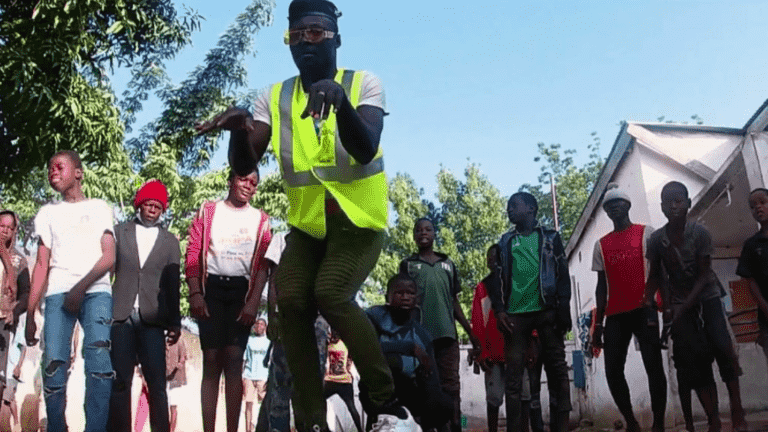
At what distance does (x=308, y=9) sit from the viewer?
2.86m

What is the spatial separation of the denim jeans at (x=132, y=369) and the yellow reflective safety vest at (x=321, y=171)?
98.3 inches

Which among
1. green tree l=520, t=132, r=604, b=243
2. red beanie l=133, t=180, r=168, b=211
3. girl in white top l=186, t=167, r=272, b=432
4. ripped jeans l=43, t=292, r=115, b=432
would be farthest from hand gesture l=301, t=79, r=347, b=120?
green tree l=520, t=132, r=604, b=243

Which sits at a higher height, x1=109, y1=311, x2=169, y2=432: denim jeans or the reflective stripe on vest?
the reflective stripe on vest

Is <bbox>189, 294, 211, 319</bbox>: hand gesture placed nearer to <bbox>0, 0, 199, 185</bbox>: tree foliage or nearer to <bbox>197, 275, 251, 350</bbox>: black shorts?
<bbox>197, 275, 251, 350</bbox>: black shorts

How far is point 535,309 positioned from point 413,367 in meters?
1.43

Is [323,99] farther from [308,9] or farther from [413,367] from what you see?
[413,367]

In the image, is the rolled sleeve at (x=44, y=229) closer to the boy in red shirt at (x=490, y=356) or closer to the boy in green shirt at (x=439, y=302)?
the boy in green shirt at (x=439, y=302)

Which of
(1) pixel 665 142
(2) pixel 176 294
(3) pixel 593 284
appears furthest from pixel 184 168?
(2) pixel 176 294

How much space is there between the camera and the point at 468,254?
3497 cm

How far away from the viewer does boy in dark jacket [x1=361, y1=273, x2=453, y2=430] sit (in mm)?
4734

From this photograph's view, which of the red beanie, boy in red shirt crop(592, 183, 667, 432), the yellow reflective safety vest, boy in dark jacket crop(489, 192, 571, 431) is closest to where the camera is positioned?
the yellow reflective safety vest

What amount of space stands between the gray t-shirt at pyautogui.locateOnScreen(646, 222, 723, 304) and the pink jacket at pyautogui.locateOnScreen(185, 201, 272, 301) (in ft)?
10.1

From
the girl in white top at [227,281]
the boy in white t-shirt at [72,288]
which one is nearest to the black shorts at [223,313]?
the girl in white top at [227,281]

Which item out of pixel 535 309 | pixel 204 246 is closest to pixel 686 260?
pixel 535 309
